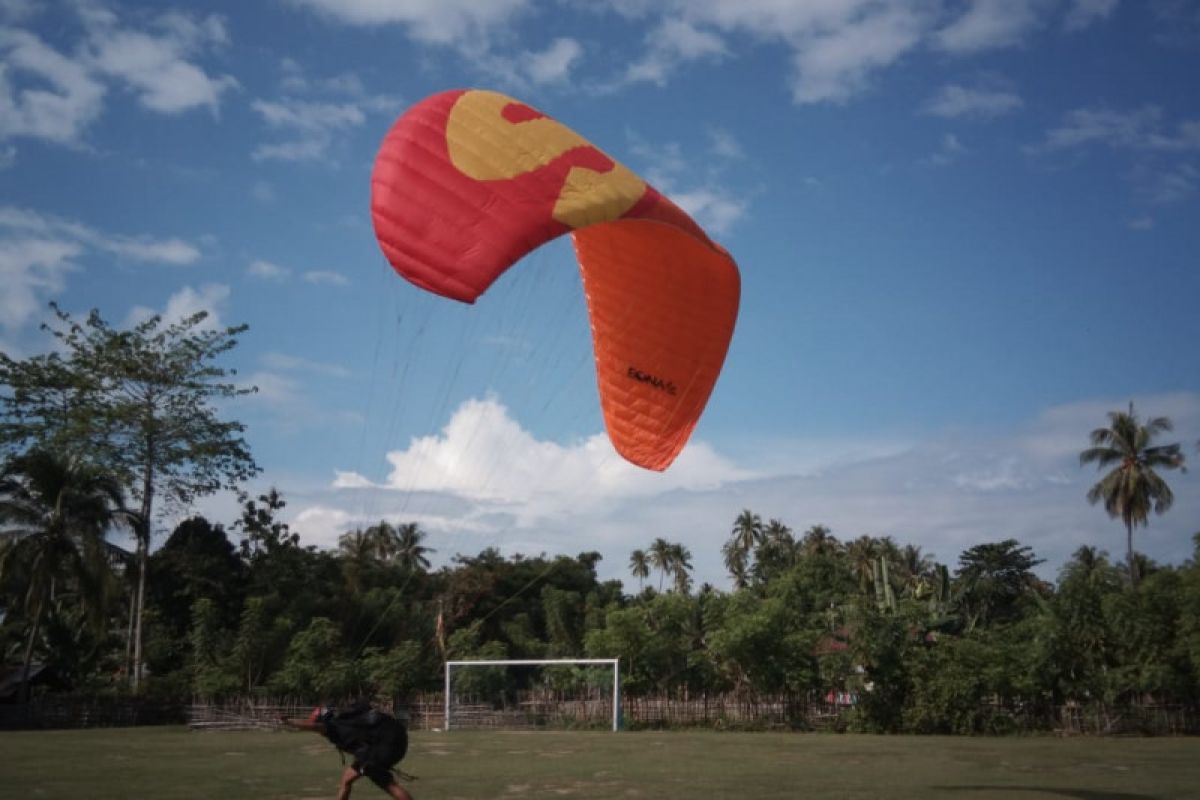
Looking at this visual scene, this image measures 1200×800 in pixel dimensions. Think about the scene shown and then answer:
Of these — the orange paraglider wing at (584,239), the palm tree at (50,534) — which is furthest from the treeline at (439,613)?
the orange paraglider wing at (584,239)

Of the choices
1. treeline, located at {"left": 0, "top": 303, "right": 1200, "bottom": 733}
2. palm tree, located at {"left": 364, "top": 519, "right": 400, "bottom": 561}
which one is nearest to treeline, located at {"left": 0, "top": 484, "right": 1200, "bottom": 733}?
treeline, located at {"left": 0, "top": 303, "right": 1200, "bottom": 733}

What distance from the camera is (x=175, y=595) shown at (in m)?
35.5

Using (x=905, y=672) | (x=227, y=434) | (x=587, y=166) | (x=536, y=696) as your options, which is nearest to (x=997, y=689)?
(x=905, y=672)

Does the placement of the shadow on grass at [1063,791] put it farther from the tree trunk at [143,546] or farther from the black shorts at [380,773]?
the tree trunk at [143,546]

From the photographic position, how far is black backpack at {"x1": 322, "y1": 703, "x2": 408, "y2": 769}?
8.31 meters

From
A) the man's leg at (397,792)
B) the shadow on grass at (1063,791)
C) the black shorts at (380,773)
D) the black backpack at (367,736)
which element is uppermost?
the black backpack at (367,736)

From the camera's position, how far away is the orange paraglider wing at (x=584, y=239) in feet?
29.6

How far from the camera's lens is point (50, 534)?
2900cm

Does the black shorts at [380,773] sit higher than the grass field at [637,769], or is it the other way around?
the black shorts at [380,773]

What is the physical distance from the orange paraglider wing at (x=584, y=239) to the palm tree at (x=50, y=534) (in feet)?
76.3

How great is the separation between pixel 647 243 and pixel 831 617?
2254 centimetres

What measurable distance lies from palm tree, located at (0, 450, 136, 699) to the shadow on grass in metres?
26.0

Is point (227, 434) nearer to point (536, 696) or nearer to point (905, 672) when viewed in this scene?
point (536, 696)

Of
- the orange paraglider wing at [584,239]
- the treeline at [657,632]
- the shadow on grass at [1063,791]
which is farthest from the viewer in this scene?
the treeline at [657,632]
